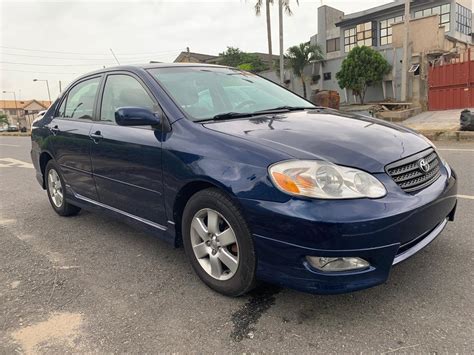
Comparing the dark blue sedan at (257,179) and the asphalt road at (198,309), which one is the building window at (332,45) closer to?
the dark blue sedan at (257,179)

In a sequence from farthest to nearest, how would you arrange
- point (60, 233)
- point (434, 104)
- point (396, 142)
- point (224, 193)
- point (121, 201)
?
point (434, 104), point (60, 233), point (121, 201), point (396, 142), point (224, 193)

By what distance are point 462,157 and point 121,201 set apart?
250 inches

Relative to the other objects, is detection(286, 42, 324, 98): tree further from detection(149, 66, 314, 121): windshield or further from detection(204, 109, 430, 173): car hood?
detection(204, 109, 430, 173): car hood

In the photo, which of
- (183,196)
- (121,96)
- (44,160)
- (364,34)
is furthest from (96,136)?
(364,34)

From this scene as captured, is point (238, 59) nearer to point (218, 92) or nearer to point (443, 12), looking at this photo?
point (443, 12)

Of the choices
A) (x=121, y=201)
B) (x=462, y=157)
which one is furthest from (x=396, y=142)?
(x=462, y=157)

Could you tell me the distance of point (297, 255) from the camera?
7.59 ft

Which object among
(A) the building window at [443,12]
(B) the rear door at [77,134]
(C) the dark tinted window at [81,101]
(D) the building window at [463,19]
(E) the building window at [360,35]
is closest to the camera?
(B) the rear door at [77,134]

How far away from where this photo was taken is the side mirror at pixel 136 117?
2.99 m

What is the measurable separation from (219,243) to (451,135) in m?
9.36

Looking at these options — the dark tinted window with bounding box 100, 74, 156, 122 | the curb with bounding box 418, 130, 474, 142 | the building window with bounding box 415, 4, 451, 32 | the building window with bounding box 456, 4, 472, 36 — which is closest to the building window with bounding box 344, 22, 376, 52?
the building window with bounding box 415, 4, 451, 32

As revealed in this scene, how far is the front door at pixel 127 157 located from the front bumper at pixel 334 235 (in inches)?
37.8

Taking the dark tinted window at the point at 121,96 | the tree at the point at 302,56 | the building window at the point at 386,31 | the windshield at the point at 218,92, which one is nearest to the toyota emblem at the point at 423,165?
the windshield at the point at 218,92

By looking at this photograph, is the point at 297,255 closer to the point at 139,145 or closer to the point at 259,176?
the point at 259,176
